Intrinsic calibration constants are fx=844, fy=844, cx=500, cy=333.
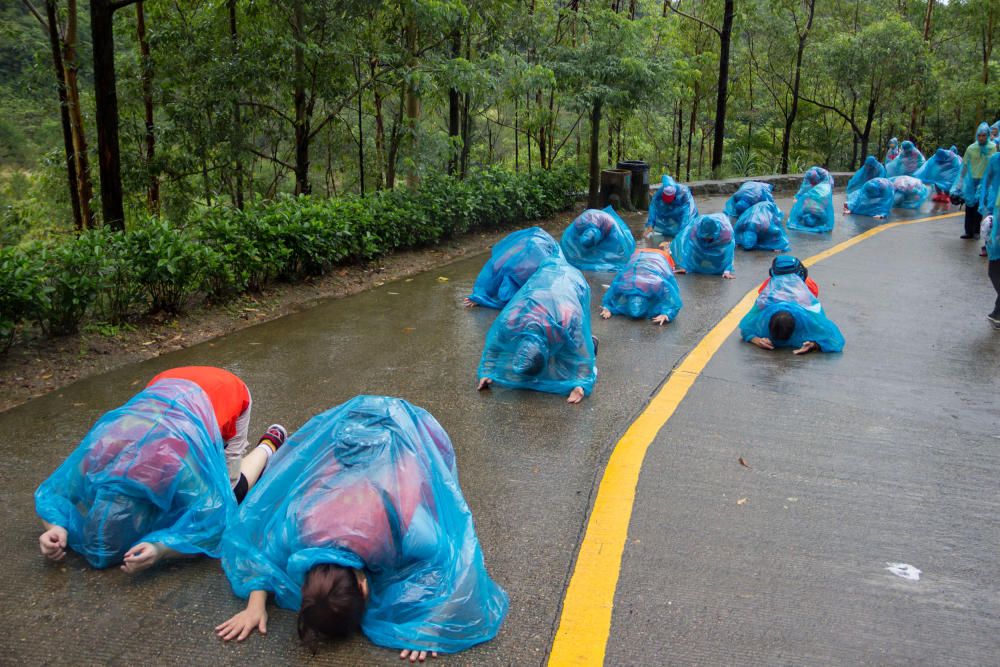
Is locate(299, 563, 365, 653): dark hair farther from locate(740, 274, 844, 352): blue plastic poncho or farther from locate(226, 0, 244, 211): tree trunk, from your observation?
locate(226, 0, 244, 211): tree trunk

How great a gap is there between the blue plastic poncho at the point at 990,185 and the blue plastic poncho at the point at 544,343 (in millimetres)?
6549

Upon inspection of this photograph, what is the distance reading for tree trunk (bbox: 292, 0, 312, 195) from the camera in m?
9.80

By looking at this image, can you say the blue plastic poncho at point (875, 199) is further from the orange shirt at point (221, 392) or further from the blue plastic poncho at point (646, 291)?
the orange shirt at point (221, 392)

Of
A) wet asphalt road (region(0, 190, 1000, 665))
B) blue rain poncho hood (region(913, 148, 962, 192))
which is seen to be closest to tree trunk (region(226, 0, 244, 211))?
wet asphalt road (region(0, 190, 1000, 665))

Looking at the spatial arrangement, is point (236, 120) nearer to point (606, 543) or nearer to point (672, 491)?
point (672, 491)

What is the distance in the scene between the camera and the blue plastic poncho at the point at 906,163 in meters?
19.5

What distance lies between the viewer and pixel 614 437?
4953 millimetres

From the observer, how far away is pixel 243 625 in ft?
9.84

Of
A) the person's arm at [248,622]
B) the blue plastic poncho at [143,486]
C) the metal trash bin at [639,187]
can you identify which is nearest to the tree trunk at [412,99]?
the metal trash bin at [639,187]

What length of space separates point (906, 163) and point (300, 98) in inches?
593

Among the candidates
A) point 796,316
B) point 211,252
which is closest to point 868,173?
point 796,316

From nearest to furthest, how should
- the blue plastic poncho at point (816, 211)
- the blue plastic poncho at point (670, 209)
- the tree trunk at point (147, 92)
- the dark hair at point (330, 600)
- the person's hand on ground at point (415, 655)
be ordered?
the dark hair at point (330, 600)
the person's hand on ground at point (415, 655)
the tree trunk at point (147, 92)
the blue plastic poncho at point (670, 209)
the blue plastic poncho at point (816, 211)

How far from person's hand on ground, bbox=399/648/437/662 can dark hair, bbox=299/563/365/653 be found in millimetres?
204

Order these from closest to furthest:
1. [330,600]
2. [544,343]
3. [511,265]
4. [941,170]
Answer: [330,600]
[544,343]
[511,265]
[941,170]
